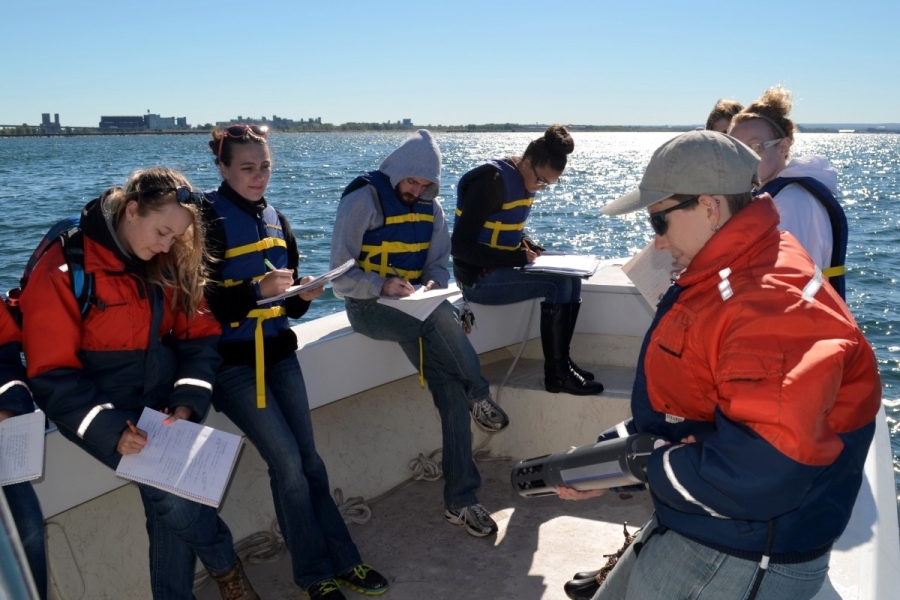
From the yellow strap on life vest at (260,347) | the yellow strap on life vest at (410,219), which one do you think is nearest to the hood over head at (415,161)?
the yellow strap on life vest at (410,219)

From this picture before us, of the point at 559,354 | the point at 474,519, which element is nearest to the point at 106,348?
the point at 474,519

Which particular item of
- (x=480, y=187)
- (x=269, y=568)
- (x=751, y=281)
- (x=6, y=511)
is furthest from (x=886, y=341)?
(x=6, y=511)

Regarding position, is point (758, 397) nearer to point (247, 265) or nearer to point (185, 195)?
point (185, 195)

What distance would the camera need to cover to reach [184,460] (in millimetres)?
2277

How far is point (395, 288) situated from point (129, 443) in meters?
1.24

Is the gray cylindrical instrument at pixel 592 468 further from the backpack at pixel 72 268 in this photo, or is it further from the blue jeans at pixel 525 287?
the blue jeans at pixel 525 287

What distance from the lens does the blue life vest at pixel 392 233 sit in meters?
3.28

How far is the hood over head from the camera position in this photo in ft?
10.6

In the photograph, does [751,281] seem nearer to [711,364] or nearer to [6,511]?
[711,364]

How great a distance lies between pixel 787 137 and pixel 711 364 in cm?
168

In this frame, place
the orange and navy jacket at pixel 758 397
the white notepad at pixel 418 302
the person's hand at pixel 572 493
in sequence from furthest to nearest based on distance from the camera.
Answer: the white notepad at pixel 418 302 < the person's hand at pixel 572 493 < the orange and navy jacket at pixel 758 397

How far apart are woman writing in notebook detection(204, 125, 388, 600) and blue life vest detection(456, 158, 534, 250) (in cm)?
110

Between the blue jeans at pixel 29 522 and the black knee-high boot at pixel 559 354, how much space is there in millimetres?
2239

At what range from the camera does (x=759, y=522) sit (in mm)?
1456
